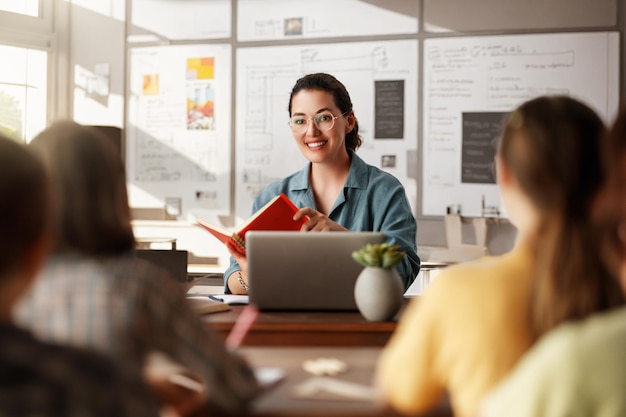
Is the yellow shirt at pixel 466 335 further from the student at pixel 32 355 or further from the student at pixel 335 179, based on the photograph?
the student at pixel 335 179

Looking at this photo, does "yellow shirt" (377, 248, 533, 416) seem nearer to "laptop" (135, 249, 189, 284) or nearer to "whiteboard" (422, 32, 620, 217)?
"laptop" (135, 249, 189, 284)

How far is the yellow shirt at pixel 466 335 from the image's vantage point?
47.8 inches

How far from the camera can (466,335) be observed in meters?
1.21

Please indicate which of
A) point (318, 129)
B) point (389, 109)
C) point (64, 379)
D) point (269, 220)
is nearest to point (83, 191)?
point (64, 379)

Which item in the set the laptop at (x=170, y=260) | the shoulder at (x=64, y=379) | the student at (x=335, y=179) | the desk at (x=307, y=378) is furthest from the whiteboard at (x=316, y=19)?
the shoulder at (x=64, y=379)

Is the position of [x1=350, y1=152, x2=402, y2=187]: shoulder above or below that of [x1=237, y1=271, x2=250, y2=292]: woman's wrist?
above

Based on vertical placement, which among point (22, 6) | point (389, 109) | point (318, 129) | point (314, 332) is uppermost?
point (22, 6)

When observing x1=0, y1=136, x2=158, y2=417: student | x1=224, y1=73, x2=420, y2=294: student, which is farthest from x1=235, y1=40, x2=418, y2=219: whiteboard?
x1=0, y1=136, x2=158, y2=417: student

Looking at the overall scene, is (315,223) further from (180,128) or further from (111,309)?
(180,128)

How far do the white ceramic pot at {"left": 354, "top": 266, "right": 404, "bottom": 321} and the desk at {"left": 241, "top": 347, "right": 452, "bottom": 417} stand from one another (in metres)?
0.24

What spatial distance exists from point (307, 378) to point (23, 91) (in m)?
4.55

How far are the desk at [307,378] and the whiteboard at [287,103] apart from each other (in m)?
3.31

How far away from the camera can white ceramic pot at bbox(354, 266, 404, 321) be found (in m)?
2.16

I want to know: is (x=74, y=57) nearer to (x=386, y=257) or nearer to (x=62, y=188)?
(x=386, y=257)
